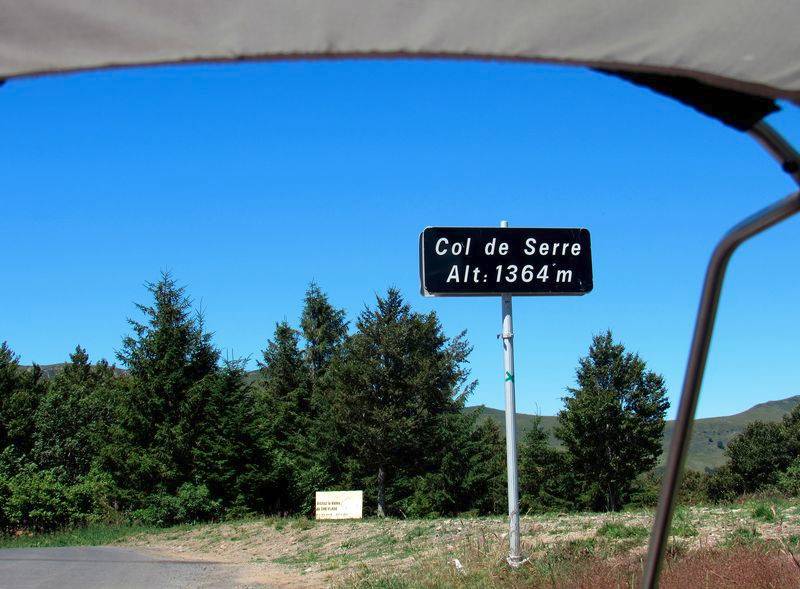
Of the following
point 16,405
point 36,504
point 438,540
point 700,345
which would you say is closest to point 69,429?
point 16,405

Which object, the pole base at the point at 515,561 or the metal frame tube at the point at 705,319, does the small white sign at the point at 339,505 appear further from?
the metal frame tube at the point at 705,319

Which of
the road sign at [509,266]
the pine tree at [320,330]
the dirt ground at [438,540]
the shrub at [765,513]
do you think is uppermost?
the pine tree at [320,330]

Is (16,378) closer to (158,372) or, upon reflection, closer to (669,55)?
(158,372)

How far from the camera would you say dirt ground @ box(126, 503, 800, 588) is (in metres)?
7.93

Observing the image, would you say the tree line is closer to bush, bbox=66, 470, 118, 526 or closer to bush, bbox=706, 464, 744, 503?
bush, bbox=66, 470, 118, 526

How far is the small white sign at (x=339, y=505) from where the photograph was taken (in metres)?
17.6

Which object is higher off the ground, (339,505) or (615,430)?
(615,430)

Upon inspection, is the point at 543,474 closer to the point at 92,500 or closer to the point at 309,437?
the point at 309,437

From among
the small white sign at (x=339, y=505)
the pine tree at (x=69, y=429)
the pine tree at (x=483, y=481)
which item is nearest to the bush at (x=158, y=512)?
the pine tree at (x=69, y=429)

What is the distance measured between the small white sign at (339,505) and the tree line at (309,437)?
13.2 metres

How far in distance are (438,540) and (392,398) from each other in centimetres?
2504

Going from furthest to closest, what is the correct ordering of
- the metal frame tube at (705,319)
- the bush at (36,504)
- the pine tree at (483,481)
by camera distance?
the pine tree at (483,481), the bush at (36,504), the metal frame tube at (705,319)

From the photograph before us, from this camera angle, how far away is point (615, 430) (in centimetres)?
3841

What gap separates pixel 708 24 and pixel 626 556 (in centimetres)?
692
